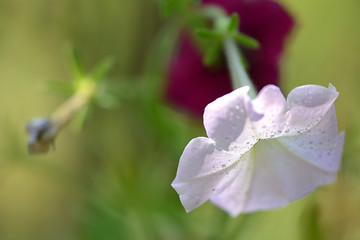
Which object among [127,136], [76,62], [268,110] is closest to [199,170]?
[268,110]

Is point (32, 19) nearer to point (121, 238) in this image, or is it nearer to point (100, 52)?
point (100, 52)

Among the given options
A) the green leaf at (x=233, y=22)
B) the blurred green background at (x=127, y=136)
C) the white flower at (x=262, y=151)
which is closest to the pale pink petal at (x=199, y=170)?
the white flower at (x=262, y=151)

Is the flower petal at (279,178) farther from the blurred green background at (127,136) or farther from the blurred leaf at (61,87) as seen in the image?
the blurred leaf at (61,87)

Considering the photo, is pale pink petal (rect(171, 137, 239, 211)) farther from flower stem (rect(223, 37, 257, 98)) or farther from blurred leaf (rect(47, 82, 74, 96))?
blurred leaf (rect(47, 82, 74, 96))

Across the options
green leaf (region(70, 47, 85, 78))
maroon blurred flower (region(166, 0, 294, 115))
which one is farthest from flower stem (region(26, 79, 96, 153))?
maroon blurred flower (region(166, 0, 294, 115))

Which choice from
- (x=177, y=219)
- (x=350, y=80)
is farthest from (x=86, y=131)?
(x=350, y=80)

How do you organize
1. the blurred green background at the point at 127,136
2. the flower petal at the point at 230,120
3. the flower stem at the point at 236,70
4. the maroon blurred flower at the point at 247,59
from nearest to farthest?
1. the flower petal at the point at 230,120
2. the flower stem at the point at 236,70
3. the maroon blurred flower at the point at 247,59
4. the blurred green background at the point at 127,136

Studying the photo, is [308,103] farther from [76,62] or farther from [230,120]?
[76,62]
